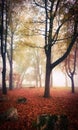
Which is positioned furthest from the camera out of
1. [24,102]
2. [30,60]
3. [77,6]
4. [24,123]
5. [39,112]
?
[30,60]

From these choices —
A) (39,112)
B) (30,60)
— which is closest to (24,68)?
(30,60)

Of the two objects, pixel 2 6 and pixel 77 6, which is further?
pixel 2 6

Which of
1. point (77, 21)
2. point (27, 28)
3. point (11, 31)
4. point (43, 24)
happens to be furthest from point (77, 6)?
point (11, 31)

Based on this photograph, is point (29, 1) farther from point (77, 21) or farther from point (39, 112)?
point (39, 112)

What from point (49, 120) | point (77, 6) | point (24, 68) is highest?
point (77, 6)

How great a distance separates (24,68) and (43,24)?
31851mm

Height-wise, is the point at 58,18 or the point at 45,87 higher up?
the point at 58,18

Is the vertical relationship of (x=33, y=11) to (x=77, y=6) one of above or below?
above

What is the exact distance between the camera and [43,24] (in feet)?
52.9

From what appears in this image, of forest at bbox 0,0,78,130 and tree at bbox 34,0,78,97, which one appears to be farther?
tree at bbox 34,0,78,97

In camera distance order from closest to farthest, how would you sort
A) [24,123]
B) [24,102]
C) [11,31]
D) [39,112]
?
[24,123], [39,112], [24,102], [11,31]

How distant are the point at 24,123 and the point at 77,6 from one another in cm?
1041

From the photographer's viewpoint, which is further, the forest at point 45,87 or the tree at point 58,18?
the tree at point 58,18

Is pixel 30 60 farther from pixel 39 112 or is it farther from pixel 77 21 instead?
pixel 39 112
